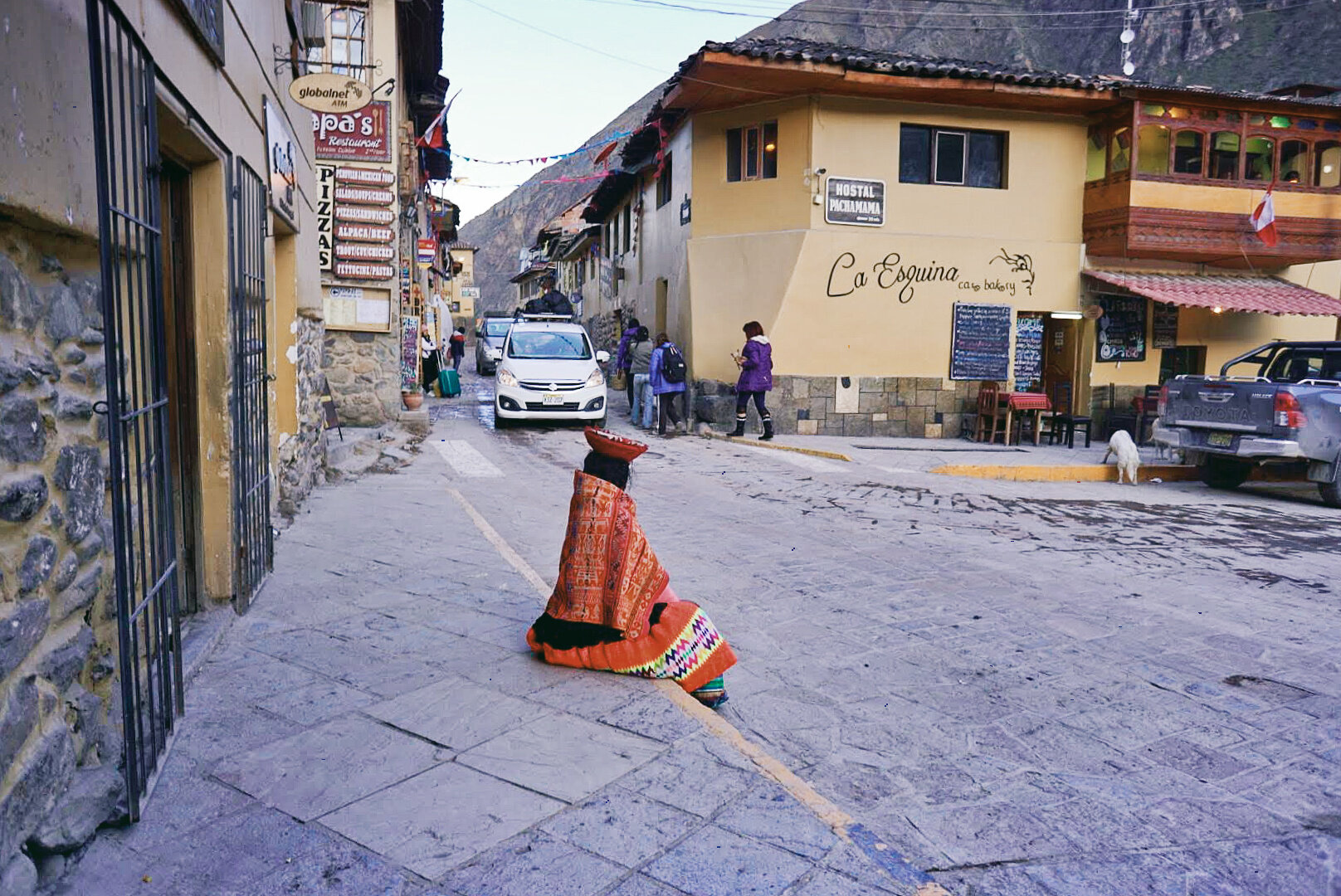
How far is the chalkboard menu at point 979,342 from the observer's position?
15688mm

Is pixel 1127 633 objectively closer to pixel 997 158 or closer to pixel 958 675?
pixel 958 675

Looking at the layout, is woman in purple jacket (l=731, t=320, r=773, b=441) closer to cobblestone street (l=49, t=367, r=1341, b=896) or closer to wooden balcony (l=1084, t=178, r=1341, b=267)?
wooden balcony (l=1084, t=178, r=1341, b=267)

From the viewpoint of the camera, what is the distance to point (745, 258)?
50.6ft

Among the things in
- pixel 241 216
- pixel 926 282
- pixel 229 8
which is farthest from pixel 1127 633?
pixel 926 282

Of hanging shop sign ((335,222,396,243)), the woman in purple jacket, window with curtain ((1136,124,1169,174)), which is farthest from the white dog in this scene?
hanging shop sign ((335,222,396,243))

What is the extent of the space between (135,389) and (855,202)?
44.6 ft

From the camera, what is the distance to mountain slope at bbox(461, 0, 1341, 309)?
47.8 meters

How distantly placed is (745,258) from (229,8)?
11179mm

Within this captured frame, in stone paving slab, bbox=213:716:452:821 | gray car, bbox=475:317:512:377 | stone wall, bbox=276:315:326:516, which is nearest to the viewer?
stone paving slab, bbox=213:716:452:821

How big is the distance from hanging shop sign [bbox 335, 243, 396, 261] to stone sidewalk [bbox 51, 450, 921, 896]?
32.1ft

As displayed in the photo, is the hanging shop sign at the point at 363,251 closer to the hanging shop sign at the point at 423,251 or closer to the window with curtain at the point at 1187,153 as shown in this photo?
the hanging shop sign at the point at 423,251

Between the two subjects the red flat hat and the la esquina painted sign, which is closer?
the red flat hat

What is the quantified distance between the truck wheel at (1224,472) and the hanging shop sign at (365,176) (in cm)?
1171

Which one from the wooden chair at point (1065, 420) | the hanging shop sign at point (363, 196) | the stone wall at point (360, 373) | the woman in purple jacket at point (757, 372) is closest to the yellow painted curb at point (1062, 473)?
the wooden chair at point (1065, 420)
